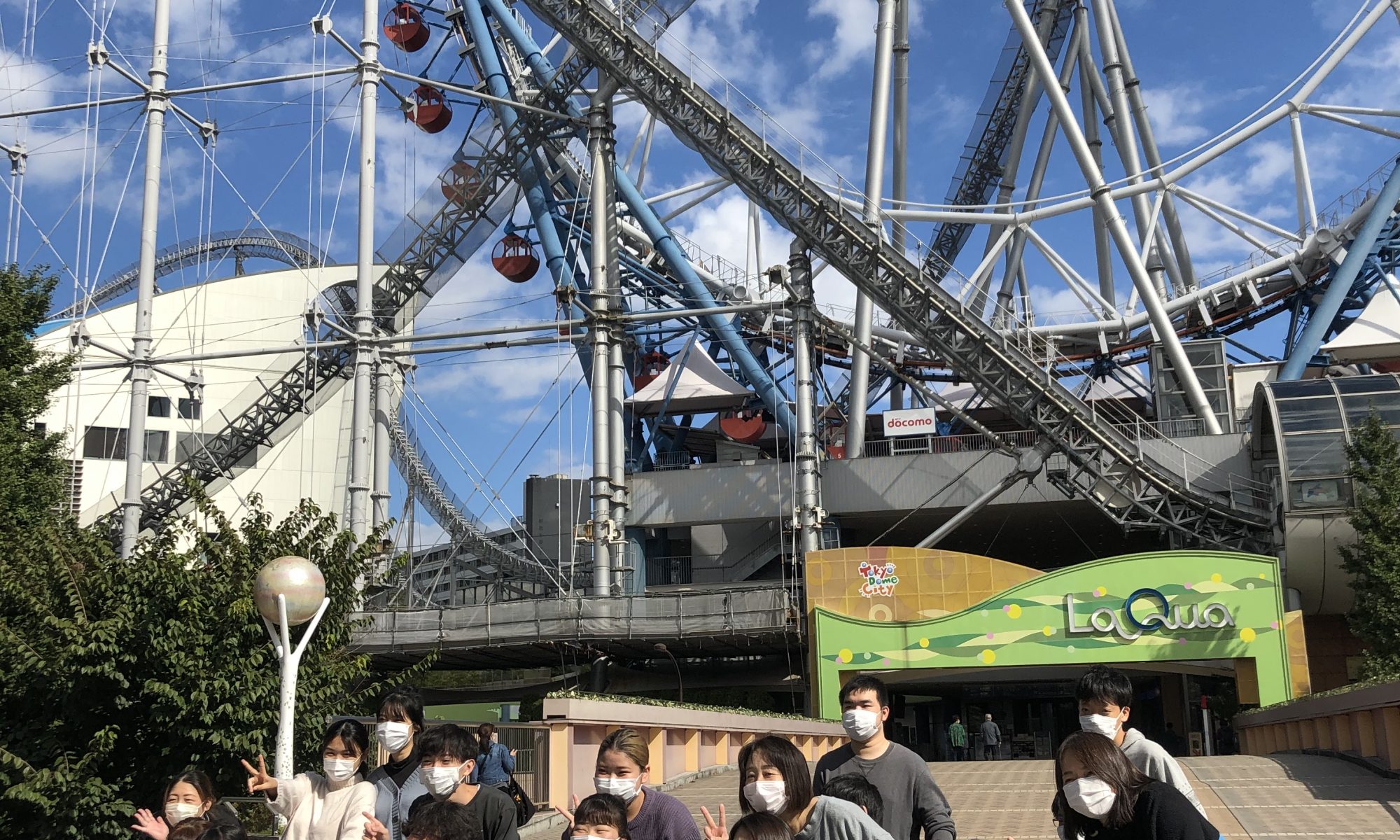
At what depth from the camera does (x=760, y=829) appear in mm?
4887

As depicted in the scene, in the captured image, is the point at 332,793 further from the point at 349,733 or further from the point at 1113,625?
the point at 1113,625

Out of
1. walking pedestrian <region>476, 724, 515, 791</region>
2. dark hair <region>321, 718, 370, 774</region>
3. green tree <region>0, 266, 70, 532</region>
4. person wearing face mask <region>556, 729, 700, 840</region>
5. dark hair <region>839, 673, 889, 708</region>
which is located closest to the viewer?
person wearing face mask <region>556, 729, 700, 840</region>

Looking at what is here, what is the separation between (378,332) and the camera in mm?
35219

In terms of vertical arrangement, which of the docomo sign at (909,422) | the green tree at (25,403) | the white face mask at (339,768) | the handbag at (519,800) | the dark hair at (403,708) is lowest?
the handbag at (519,800)

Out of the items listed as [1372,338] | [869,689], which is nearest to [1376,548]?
[1372,338]

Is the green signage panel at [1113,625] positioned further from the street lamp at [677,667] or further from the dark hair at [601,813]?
the dark hair at [601,813]

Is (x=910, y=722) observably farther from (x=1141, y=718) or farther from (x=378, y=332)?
(x=378, y=332)

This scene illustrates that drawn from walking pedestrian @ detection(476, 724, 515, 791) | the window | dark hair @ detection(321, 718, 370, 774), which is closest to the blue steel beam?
the window

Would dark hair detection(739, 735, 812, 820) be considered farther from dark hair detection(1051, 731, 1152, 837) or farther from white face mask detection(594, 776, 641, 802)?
dark hair detection(1051, 731, 1152, 837)

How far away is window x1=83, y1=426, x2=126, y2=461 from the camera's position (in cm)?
5469

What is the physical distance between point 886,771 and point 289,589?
763 cm

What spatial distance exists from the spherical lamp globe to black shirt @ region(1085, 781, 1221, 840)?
899 cm

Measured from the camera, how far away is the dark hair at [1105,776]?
486cm

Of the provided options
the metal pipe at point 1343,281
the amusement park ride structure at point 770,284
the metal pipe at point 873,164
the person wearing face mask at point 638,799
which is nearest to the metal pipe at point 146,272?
the amusement park ride structure at point 770,284
